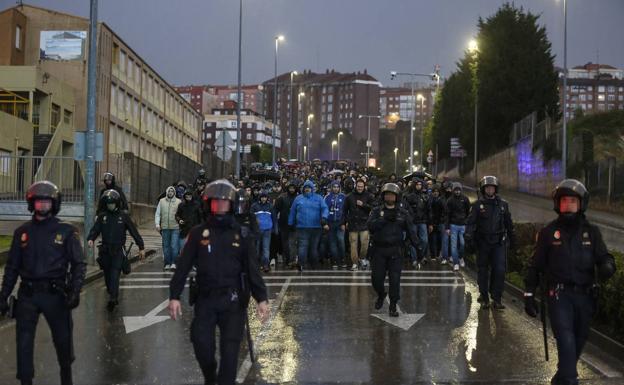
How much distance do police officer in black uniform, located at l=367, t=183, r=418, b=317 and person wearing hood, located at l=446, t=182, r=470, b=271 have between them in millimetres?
5569

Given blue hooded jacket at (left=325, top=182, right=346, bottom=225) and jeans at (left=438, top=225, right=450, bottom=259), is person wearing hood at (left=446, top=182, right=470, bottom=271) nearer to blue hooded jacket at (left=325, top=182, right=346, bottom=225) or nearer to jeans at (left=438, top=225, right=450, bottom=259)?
jeans at (left=438, top=225, right=450, bottom=259)

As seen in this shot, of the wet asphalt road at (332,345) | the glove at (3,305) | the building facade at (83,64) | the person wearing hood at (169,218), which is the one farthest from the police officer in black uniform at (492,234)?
the building facade at (83,64)

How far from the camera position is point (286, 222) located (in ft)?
54.6

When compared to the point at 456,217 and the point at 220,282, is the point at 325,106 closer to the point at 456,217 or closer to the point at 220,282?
the point at 456,217

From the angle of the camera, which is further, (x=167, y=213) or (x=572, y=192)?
(x=167, y=213)

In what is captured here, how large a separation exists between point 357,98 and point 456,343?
167 metres

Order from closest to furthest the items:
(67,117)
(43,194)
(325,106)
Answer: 1. (43,194)
2. (67,117)
3. (325,106)

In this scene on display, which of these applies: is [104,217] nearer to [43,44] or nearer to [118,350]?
[118,350]

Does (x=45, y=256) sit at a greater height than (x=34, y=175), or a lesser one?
lesser

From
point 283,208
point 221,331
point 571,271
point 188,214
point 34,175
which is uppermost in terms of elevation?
point 34,175

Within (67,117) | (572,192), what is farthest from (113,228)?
(67,117)

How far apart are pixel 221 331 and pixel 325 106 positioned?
178151mm

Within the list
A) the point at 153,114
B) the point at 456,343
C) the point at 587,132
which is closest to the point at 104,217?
the point at 456,343

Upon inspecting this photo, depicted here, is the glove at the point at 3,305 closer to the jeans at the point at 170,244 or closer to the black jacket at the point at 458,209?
the jeans at the point at 170,244
